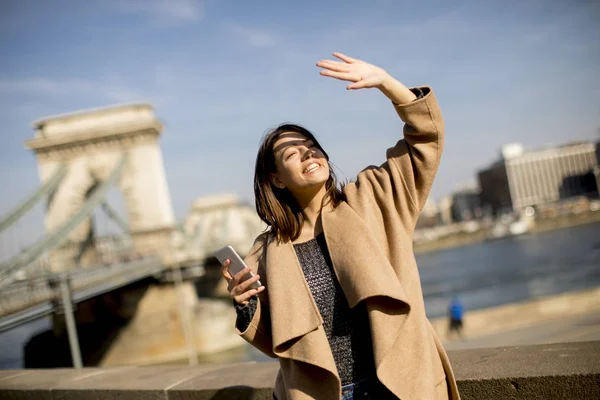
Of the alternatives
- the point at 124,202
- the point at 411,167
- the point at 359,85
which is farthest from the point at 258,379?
the point at 124,202

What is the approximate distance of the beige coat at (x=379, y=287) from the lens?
133cm

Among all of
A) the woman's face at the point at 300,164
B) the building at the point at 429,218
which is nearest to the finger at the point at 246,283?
the woman's face at the point at 300,164

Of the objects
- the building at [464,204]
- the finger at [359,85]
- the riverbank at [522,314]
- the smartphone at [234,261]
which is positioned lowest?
the building at [464,204]

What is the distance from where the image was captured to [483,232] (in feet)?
266

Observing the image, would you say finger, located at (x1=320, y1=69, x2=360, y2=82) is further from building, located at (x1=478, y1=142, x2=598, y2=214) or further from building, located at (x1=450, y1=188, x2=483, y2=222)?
building, located at (x1=450, y1=188, x2=483, y2=222)

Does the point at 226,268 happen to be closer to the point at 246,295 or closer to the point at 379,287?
the point at 246,295

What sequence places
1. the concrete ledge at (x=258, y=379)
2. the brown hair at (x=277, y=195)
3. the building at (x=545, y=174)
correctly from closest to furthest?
the brown hair at (x=277, y=195), the concrete ledge at (x=258, y=379), the building at (x=545, y=174)

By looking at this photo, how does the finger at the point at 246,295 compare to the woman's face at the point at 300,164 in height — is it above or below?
below

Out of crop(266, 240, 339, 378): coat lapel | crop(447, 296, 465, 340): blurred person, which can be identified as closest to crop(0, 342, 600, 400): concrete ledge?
crop(266, 240, 339, 378): coat lapel

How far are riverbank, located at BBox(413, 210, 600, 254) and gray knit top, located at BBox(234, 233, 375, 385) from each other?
74537 millimetres

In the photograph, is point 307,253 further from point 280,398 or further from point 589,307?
point 589,307

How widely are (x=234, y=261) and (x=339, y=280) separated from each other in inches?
11.2

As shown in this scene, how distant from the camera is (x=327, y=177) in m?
1.51

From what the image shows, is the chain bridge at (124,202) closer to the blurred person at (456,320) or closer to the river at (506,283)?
the river at (506,283)
